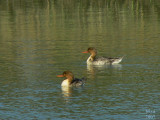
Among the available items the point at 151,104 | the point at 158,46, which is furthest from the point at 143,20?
the point at 151,104

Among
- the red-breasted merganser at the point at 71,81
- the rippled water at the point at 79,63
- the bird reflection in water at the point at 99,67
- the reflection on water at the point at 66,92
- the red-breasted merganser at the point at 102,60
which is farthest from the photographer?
the red-breasted merganser at the point at 102,60

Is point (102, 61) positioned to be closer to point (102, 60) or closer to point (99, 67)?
point (102, 60)

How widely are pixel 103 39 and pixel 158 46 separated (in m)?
4.66

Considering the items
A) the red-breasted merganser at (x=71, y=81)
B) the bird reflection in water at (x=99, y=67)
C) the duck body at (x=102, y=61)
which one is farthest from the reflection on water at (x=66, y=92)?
the duck body at (x=102, y=61)

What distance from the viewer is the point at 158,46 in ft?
104

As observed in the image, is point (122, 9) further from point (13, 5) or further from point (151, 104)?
point (151, 104)

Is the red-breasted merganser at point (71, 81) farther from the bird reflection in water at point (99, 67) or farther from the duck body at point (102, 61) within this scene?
the duck body at point (102, 61)

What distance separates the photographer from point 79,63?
27266mm

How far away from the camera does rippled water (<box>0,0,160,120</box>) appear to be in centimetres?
1817

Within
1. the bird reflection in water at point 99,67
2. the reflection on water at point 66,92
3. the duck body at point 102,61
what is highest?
the duck body at point 102,61

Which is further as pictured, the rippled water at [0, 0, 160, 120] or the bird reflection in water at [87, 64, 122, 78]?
the bird reflection in water at [87, 64, 122, 78]

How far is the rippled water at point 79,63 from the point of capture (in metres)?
18.2

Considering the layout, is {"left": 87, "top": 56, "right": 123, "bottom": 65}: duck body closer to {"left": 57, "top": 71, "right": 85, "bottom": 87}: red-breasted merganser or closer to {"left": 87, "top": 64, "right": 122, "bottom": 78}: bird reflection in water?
{"left": 87, "top": 64, "right": 122, "bottom": 78}: bird reflection in water

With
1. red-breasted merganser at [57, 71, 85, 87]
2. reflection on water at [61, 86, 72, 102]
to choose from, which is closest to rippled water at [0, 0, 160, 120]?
reflection on water at [61, 86, 72, 102]
